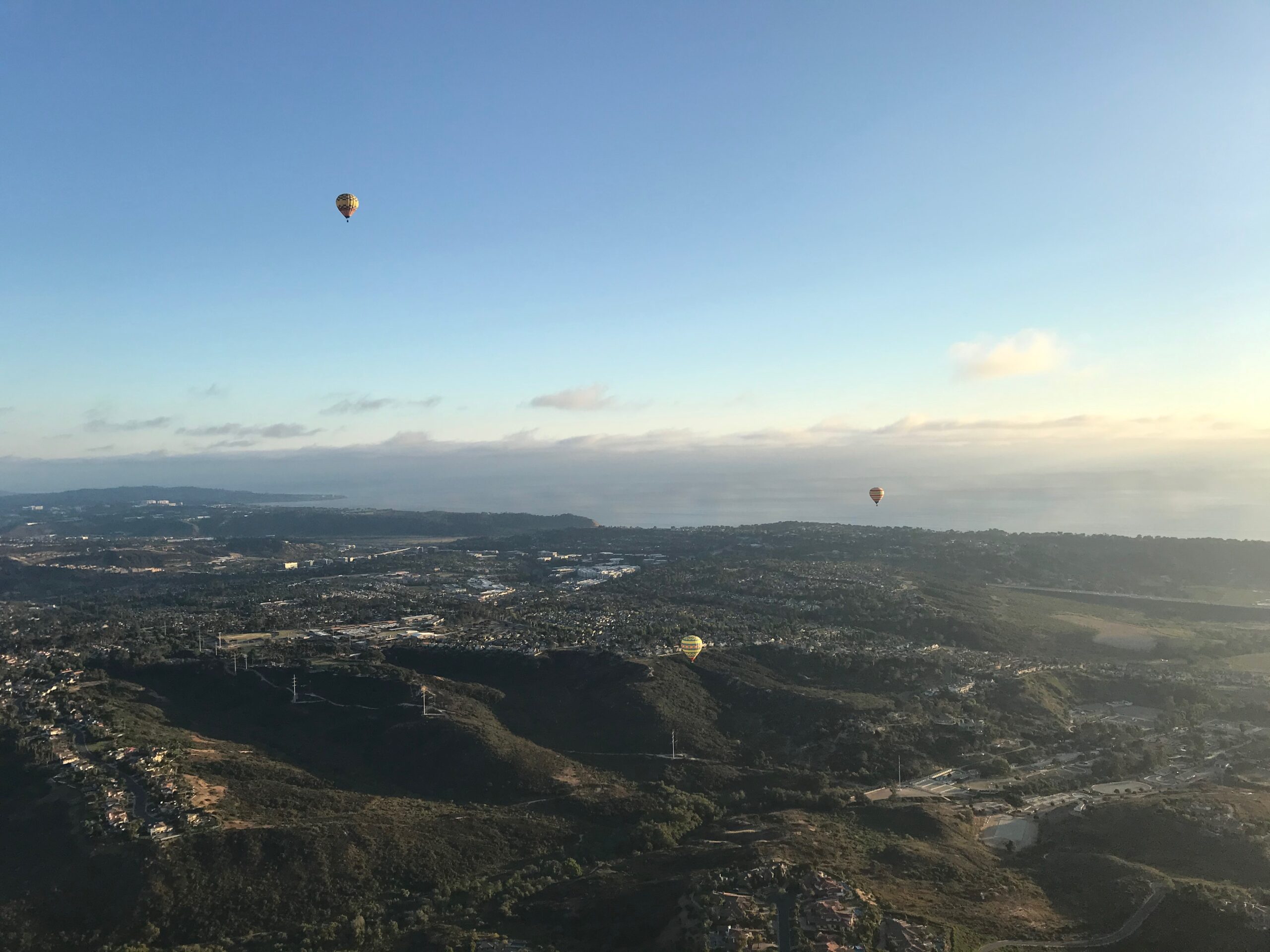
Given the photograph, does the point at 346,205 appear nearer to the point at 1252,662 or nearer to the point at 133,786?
the point at 133,786

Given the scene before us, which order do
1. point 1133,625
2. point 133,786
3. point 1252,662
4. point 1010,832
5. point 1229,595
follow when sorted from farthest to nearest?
1. point 1229,595
2. point 1133,625
3. point 1252,662
4. point 1010,832
5. point 133,786

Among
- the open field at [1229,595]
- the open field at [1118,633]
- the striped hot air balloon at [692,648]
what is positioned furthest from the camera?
the open field at [1229,595]

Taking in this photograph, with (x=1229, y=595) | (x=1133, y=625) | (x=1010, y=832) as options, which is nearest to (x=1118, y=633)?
(x=1133, y=625)

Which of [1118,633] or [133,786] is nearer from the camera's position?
[133,786]

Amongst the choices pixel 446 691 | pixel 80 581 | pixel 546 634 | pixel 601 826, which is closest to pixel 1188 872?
pixel 601 826

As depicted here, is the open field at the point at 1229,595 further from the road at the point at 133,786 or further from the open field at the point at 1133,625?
the road at the point at 133,786

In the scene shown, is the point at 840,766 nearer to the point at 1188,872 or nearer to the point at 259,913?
the point at 1188,872

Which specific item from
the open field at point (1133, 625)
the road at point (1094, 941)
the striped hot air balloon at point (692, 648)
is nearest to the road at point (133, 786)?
the road at point (1094, 941)

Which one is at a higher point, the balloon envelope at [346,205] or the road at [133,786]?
the balloon envelope at [346,205]
